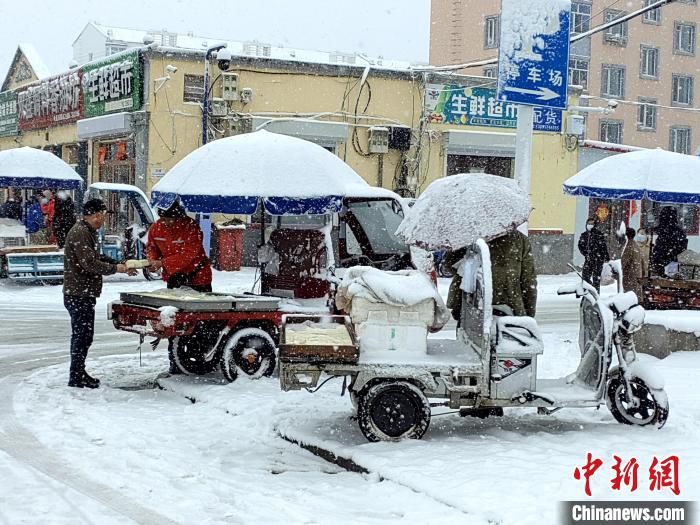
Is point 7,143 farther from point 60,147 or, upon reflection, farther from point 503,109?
point 503,109

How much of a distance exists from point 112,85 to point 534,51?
17.5 m

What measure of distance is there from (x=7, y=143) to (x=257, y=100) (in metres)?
16.5

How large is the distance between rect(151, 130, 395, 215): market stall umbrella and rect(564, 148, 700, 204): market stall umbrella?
460cm

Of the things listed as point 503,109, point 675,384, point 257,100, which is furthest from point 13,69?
point 675,384

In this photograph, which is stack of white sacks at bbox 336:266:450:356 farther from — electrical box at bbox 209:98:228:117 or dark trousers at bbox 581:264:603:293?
electrical box at bbox 209:98:228:117

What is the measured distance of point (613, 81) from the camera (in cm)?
5209

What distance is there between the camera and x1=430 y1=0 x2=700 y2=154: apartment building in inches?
2012

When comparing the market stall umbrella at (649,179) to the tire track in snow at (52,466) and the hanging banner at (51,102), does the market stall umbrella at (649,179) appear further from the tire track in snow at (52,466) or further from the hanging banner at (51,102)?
the hanging banner at (51,102)

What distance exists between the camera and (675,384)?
1016cm

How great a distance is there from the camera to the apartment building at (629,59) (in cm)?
5109

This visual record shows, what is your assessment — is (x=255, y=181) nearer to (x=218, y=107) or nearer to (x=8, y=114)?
(x=218, y=107)

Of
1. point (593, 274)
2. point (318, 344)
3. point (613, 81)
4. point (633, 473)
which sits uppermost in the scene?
point (613, 81)

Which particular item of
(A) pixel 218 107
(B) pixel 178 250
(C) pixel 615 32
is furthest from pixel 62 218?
(C) pixel 615 32

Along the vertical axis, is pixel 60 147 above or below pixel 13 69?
below
